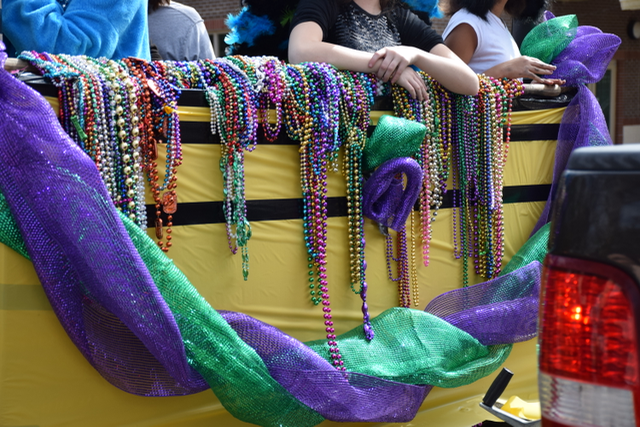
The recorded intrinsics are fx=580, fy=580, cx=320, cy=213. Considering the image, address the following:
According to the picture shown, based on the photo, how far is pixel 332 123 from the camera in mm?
1971

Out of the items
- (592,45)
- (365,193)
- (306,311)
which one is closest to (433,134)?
(365,193)

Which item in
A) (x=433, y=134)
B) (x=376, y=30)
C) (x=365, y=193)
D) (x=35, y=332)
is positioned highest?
(x=376, y=30)

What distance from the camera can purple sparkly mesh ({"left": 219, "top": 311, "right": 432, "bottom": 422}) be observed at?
65.7 inches

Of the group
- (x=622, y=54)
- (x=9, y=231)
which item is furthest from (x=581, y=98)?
(x=622, y=54)

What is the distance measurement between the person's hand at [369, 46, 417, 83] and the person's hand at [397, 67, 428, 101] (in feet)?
0.06

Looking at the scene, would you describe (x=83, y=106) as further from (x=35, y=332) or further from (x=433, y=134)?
(x=433, y=134)

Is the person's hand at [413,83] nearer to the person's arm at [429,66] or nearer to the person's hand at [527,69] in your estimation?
the person's arm at [429,66]

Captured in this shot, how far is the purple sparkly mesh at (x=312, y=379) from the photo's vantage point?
167cm

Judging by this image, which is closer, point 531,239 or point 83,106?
point 83,106

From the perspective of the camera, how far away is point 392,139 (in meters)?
2.02

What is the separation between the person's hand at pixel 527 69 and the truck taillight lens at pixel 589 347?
183cm

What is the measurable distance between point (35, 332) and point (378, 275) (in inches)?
46.1

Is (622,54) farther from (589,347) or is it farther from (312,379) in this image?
(589,347)

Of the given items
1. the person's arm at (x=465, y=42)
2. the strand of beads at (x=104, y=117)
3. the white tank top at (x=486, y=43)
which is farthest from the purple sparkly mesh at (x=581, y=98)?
the strand of beads at (x=104, y=117)
